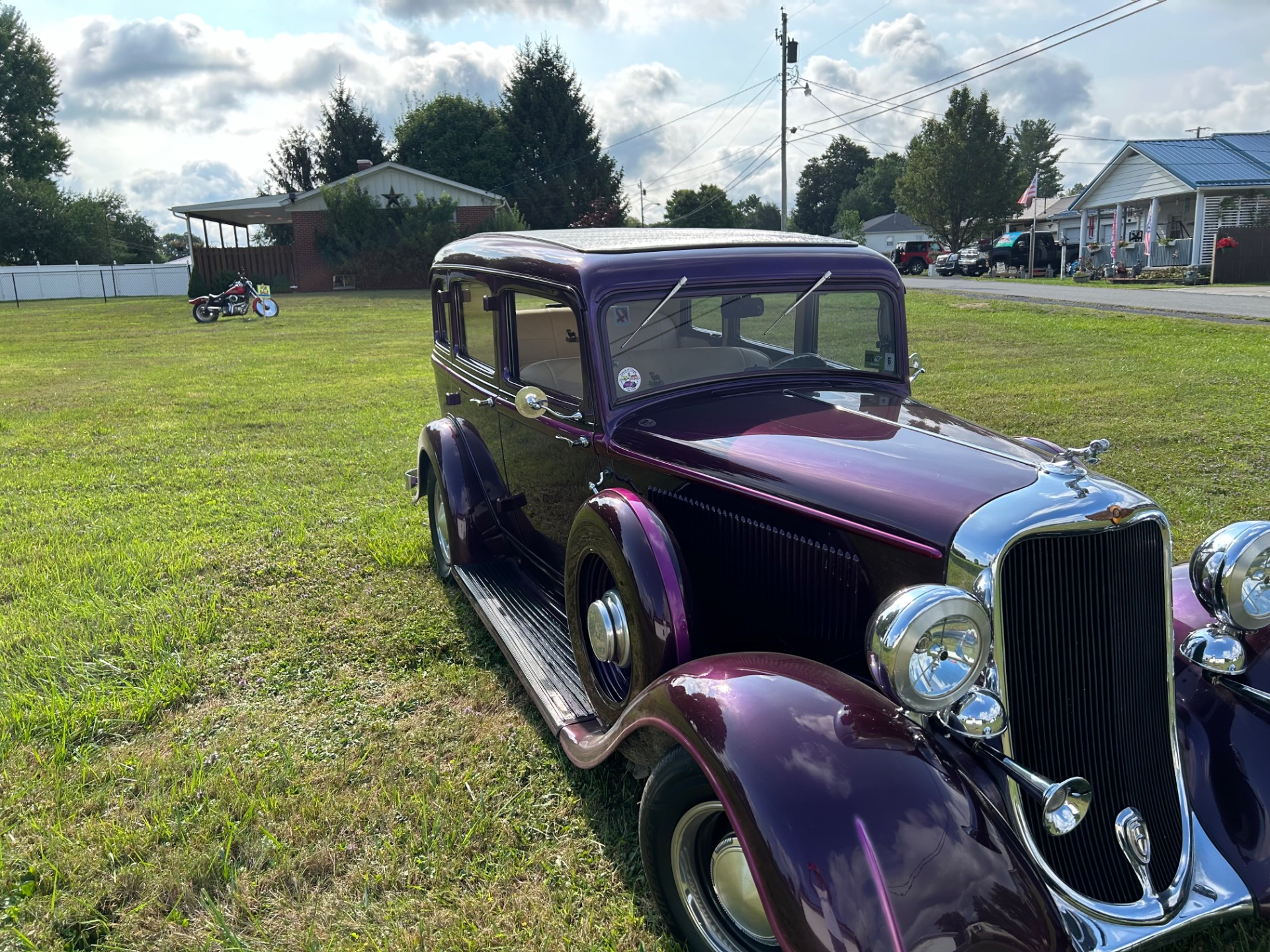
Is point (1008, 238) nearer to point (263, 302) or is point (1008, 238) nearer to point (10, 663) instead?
point (263, 302)

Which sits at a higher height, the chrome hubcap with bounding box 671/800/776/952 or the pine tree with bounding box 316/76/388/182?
the pine tree with bounding box 316/76/388/182

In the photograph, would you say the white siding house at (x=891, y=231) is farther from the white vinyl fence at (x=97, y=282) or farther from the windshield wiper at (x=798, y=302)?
the windshield wiper at (x=798, y=302)

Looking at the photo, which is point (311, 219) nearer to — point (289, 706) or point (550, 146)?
point (550, 146)

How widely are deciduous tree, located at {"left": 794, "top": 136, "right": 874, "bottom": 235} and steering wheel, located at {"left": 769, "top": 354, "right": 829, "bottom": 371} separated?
8491 cm

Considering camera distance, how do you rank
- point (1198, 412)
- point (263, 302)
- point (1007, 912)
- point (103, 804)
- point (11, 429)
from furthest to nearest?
point (263, 302)
point (11, 429)
point (1198, 412)
point (103, 804)
point (1007, 912)

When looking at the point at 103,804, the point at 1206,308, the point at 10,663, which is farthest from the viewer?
the point at 1206,308

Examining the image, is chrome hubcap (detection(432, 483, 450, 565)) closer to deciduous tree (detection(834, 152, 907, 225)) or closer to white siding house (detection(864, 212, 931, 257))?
white siding house (detection(864, 212, 931, 257))

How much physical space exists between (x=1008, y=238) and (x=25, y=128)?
50.9 meters

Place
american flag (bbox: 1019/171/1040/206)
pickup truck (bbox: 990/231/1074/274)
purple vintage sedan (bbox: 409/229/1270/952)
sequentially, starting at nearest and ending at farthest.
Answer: purple vintage sedan (bbox: 409/229/1270/952) → american flag (bbox: 1019/171/1040/206) → pickup truck (bbox: 990/231/1074/274)

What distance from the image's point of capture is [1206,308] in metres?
17.4

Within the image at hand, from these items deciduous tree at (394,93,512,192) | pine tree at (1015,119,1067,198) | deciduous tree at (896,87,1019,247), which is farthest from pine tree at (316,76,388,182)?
pine tree at (1015,119,1067,198)

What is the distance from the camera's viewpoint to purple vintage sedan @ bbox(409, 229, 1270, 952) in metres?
1.88

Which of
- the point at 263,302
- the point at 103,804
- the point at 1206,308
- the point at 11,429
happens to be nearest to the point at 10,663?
the point at 103,804

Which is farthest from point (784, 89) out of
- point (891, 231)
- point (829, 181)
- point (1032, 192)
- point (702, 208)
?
point (829, 181)
